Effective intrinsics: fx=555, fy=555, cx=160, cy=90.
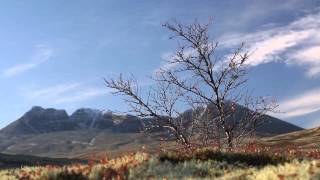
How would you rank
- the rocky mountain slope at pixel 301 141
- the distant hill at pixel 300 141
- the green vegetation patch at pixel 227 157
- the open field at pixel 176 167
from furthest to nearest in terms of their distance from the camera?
the distant hill at pixel 300 141
the rocky mountain slope at pixel 301 141
the green vegetation patch at pixel 227 157
the open field at pixel 176 167

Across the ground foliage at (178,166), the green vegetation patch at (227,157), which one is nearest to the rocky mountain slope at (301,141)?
the green vegetation patch at (227,157)

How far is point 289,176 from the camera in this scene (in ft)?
37.5

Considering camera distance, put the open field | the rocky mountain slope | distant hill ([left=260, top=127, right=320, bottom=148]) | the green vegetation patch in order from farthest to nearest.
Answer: distant hill ([left=260, top=127, right=320, bottom=148])
the rocky mountain slope
the green vegetation patch
the open field

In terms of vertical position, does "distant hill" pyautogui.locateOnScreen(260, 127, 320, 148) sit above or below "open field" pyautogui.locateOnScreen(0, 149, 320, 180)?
above

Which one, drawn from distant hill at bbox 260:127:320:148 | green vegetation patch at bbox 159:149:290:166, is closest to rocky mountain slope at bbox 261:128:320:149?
distant hill at bbox 260:127:320:148

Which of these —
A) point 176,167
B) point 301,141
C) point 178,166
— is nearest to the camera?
point 176,167

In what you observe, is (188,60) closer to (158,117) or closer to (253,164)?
(158,117)

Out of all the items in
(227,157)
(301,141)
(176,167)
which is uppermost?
(301,141)

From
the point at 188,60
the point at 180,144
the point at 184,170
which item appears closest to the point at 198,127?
the point at 180,144

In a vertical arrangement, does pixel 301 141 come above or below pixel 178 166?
above

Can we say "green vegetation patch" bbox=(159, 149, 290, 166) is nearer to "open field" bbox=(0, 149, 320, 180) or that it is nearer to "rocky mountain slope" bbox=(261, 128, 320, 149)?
"open field" bbox=(0, 149, 320, 180)

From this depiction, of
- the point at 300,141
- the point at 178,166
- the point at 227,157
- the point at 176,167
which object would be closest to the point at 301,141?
the point at 300,141

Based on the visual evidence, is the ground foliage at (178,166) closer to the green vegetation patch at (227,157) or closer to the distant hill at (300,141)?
the green vegetation patch at (227,157)

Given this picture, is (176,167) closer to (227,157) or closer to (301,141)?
(227,157)
